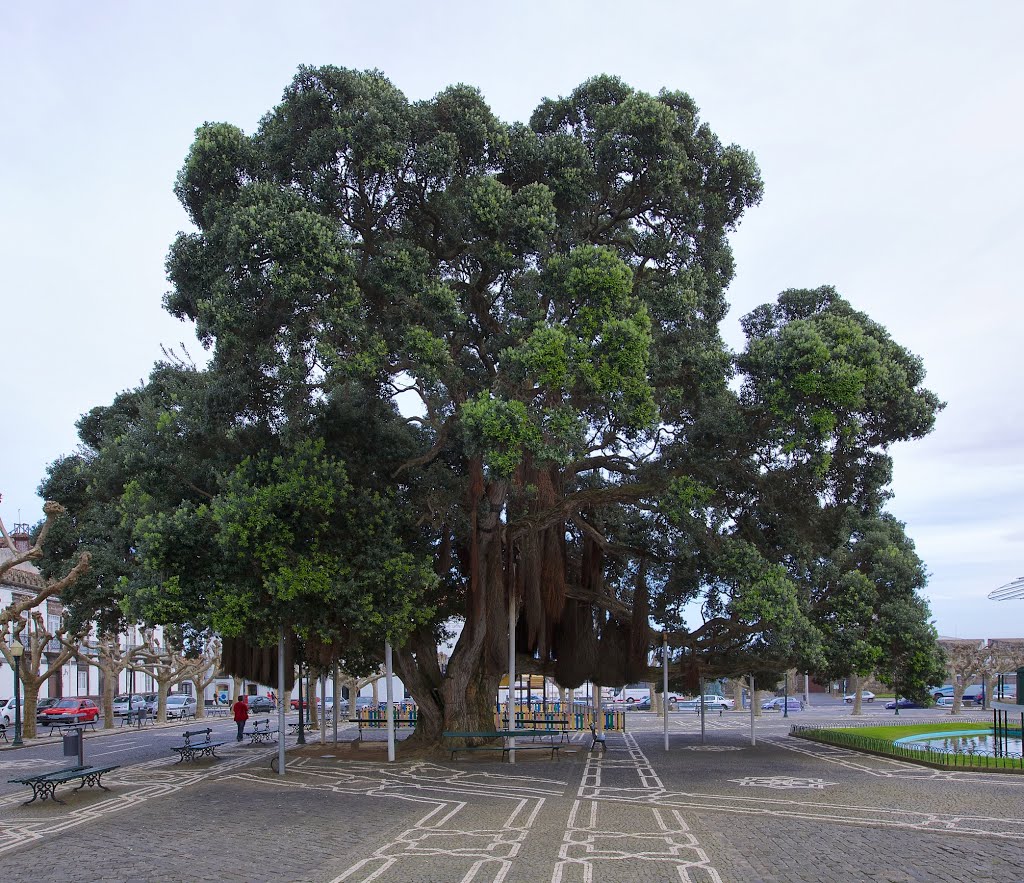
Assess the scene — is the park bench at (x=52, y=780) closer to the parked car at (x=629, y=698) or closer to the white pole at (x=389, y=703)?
the white pole at (x=389, y=703)

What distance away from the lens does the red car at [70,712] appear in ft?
141

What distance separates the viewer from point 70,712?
43719mm

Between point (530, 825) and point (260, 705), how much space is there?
5325 centimetres

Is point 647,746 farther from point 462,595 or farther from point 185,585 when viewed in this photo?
point 185,585

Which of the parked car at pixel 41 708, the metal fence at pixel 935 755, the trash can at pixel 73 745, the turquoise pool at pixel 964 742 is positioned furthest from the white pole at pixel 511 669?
the parked car at pixel 41 708

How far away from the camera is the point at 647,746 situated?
27156 millimetres

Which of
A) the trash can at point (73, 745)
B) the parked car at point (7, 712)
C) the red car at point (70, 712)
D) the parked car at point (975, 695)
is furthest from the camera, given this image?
the parked car at point (975, 695)

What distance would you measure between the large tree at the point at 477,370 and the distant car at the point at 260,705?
42.1 m

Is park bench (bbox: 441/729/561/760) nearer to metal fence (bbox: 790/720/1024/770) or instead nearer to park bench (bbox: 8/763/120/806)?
park bench (bbox: 8/763/120/806)

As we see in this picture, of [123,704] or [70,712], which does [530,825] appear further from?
[123,704]

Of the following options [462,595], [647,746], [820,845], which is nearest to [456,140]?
[462,595]

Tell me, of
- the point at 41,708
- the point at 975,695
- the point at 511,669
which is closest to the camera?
the point at 511,669

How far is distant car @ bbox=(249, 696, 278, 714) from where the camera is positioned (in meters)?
60.6

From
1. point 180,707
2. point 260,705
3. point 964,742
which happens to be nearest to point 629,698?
point 260,705
